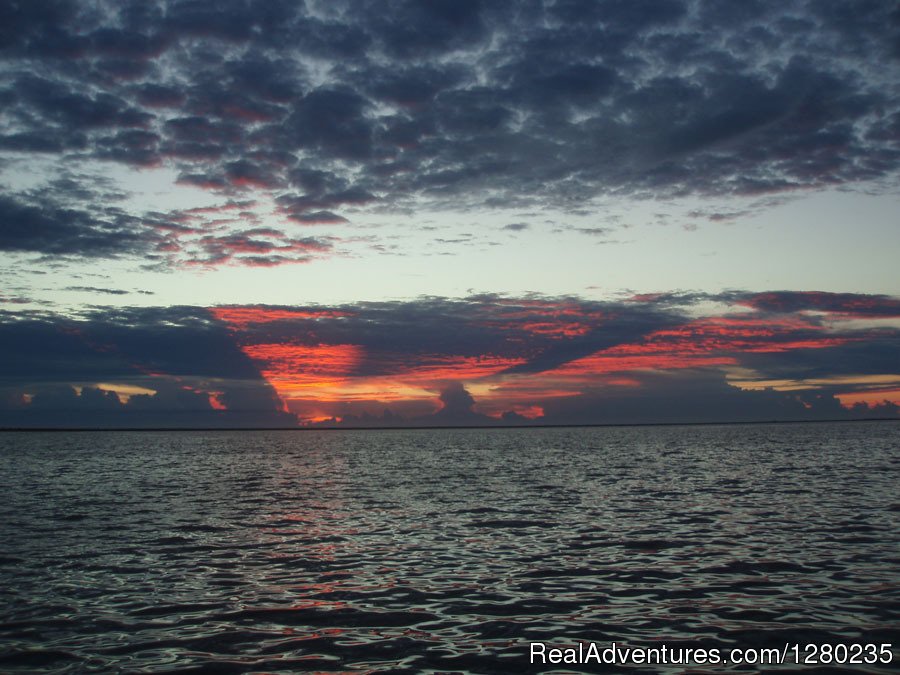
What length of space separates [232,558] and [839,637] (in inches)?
774

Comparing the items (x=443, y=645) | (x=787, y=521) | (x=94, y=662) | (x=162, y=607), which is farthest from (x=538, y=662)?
(x=787, y=521)

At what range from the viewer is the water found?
1581 cm

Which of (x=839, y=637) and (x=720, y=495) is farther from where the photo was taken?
(x=720, y=495)

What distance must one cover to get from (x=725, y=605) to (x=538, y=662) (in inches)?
258

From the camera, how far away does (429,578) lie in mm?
22250

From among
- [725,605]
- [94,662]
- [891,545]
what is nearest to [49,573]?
[94,662]

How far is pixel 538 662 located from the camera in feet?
48.0

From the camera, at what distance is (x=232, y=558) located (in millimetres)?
26047

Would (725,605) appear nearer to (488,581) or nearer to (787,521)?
(488,581)

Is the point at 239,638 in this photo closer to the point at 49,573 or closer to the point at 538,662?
the point at 538,662

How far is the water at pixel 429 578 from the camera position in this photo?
1581cm

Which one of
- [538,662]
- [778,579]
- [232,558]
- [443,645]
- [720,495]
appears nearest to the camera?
[538,662]

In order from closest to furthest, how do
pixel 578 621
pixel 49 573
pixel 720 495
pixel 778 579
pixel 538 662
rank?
pixel 538 662 < pixel 578 621 < pixel 778 579 < pixel 49 573 < pixel 720 495

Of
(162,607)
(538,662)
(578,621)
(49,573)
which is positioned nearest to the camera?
(538,662)
